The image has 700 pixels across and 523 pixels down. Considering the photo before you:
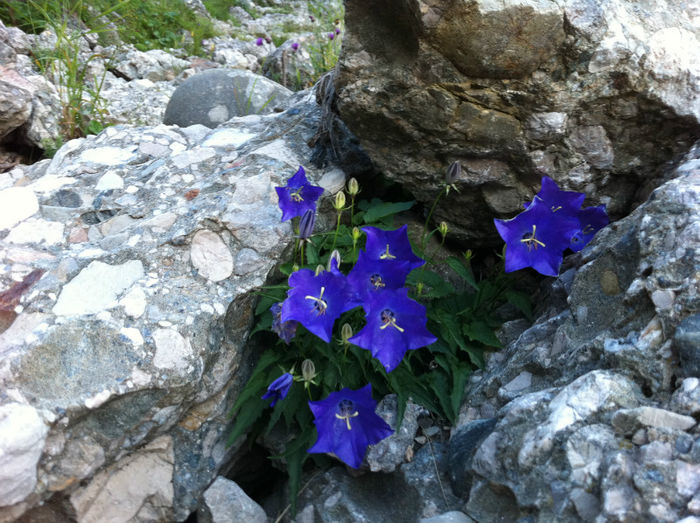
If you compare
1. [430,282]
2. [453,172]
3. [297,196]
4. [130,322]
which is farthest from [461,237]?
[130,322]

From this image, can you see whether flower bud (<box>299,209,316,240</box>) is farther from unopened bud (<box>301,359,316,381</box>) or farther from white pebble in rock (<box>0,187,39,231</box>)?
white pebble in rock (<box>0,187,39,231</box>)

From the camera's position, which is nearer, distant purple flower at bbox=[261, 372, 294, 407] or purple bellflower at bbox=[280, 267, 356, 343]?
purple bellflower at bbox=[280, 267, 356, 343]

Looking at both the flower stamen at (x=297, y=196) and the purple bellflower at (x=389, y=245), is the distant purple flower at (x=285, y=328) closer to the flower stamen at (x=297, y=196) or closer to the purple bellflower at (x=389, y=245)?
the purple bellflower at (x=389, y=245)

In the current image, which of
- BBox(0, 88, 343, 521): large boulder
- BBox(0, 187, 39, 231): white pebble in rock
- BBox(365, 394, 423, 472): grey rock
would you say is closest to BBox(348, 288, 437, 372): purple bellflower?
BBox(365, 394, 423, 472): grey rock

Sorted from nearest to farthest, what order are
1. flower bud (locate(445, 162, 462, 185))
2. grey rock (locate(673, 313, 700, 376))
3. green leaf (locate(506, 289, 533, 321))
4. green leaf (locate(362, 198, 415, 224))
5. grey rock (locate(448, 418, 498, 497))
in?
grey rock (locate(673, 313, 700, 376)) → grey rock (locate(448, 418, 498, 497)) → flower bud (locate(445, 162, 462, 185)) → green leaf (locate(506, 289, 533, 321)) → green leaf (locate(362, 198, 415, 224))

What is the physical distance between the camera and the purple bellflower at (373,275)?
6.19ft

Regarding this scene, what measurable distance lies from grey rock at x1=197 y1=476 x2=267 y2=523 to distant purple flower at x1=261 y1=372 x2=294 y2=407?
14.0 inches

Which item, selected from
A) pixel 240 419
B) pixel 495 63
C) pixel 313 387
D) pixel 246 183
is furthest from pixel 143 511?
pixel 495 63

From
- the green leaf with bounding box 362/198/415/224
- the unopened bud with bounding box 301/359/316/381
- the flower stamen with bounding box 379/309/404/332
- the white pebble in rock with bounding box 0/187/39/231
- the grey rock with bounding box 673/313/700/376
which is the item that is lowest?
the unopened bud with bounding box 301/359/316/381

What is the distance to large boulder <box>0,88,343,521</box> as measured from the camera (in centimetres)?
187

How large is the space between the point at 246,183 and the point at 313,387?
0.96 metres

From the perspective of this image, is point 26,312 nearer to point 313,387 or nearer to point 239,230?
point 239,230

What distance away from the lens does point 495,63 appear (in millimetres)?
2160

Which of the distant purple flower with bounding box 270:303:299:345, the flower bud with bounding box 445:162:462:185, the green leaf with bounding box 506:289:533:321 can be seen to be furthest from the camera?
the green leaf with bounding box 506:289:533:321
